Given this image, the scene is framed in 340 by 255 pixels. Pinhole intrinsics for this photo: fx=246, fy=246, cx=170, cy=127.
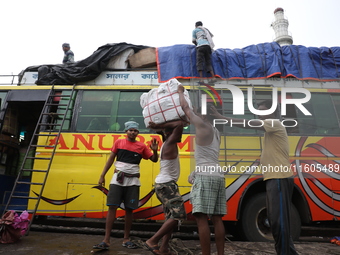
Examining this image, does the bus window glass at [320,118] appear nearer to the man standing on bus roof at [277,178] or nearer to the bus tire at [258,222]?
the bus tire at [258,222]

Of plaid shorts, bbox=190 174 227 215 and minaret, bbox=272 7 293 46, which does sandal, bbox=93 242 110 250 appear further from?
minaret, bbox=272 7 293 46

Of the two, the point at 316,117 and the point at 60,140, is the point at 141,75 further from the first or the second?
the point at 316,117

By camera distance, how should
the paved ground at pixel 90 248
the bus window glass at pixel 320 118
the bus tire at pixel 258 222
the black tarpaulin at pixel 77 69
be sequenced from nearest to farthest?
the paved ground at pixel 90 248
the bus tire at pixel 258 222
the bus window glass at pixel 320 118
the black tarpaulin at pixel 77 69

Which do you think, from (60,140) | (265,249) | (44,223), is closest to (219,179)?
(265,249)

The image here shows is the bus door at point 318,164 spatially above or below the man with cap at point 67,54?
below

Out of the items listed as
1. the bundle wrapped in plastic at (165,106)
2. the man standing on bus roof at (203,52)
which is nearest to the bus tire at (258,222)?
the bundle wrapped in plastic at (165,106)

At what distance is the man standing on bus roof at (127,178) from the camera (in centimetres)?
338

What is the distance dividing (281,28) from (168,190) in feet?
142

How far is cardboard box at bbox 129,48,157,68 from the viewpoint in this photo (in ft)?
17.9

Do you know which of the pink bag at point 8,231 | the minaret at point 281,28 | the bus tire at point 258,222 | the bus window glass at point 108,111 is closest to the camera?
the pink bag at point 8,231

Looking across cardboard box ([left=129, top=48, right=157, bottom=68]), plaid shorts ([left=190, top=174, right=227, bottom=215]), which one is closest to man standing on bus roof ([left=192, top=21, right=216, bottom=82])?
cardboard box ([left=129, top=48, right=157, bottom=68])

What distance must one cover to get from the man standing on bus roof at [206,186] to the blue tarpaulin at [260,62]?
110 inches

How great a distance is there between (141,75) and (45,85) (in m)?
2.05

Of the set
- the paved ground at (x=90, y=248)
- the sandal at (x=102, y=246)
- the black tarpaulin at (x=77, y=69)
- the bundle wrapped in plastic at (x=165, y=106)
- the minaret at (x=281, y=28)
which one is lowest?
the paved ground at (x=90, y=248)
